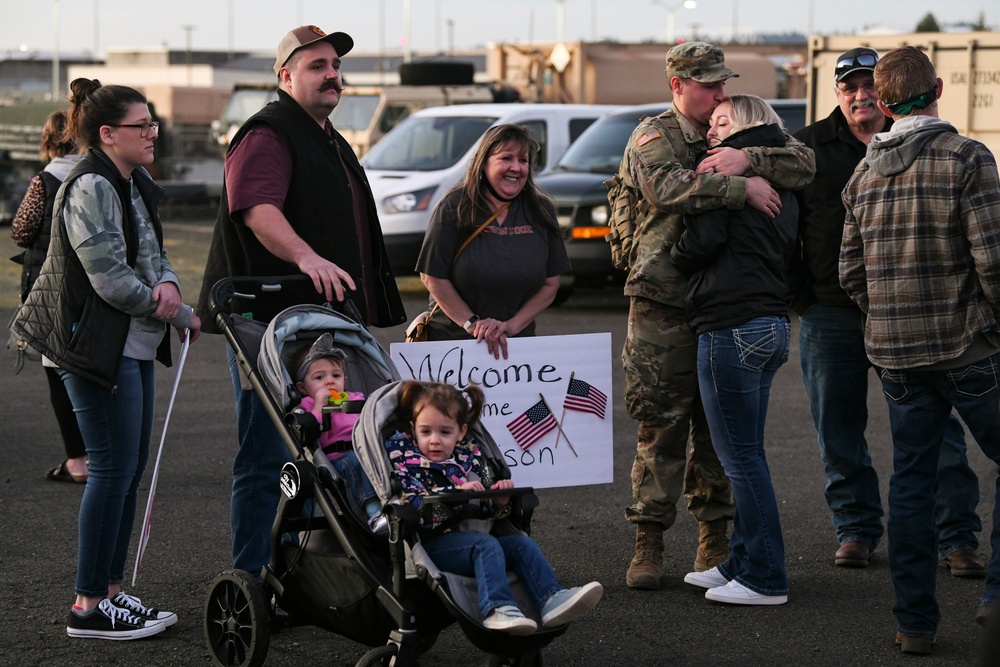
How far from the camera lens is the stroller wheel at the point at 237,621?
480 centimetres

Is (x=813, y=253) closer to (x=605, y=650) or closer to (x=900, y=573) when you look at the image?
(x=900, y=573)

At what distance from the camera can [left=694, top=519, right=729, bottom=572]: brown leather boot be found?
20.5 ft

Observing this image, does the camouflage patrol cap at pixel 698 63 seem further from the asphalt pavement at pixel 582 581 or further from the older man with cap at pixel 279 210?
the asphalt pavement at pixel 582 581

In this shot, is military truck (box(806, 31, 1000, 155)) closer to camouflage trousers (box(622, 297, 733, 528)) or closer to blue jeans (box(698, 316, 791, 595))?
camouflage trousers (box(622, 297, 733, 528))

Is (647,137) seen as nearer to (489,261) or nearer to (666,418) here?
(489,261)

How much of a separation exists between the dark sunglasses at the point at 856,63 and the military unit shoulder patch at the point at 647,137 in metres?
1.08

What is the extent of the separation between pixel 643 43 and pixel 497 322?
17.9 meters

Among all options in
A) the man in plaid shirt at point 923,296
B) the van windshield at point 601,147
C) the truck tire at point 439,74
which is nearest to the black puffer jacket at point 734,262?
the man in plaid shirt at point 923,296

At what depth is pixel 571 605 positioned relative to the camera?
4328mm

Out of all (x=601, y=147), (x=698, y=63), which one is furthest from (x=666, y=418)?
(x=601, y=147)

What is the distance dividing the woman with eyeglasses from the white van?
928 centimetres

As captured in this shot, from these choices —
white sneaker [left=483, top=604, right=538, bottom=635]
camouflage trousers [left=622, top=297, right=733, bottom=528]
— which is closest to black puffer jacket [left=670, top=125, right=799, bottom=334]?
camouflage trousers [left=622, top=297, right=733, bottom=528]

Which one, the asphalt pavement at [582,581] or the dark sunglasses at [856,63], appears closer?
the asphalt pavement at [582,581]

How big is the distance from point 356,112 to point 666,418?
16.0 m
